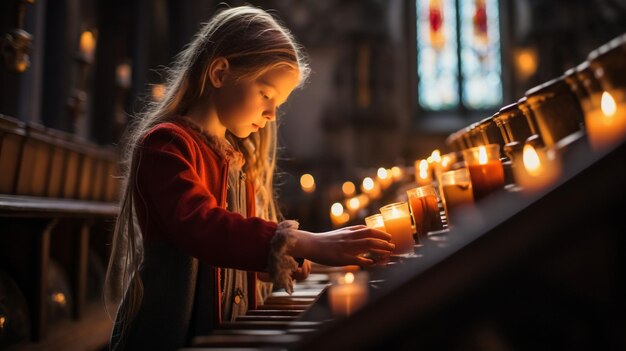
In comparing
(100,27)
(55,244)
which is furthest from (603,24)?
(55,244)

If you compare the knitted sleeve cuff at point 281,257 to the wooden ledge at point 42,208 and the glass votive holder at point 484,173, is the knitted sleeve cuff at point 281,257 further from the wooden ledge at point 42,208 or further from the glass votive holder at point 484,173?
the wooden ledge at point 42,208

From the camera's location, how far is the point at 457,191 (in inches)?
55.4

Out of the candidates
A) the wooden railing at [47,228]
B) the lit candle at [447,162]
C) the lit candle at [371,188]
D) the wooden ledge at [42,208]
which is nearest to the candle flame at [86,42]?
the wooden railing at [47,228]

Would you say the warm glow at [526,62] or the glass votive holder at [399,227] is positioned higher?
the warm glow at [526,62]

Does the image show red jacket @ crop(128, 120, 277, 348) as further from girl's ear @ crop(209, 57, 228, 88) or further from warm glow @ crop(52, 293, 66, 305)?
warm glow @ crop(52, 293, 66, 305)

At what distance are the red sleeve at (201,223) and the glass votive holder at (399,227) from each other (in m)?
0.34

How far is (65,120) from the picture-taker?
5578mm

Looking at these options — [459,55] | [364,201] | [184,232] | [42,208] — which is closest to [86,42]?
[42,208]

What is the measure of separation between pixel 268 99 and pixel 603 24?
11.6m

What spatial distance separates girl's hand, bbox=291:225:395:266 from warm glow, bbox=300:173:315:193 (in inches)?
363

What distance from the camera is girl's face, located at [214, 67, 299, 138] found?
1657 mm

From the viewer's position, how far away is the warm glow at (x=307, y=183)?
1073 centimetres

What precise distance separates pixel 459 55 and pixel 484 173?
11.6 meters

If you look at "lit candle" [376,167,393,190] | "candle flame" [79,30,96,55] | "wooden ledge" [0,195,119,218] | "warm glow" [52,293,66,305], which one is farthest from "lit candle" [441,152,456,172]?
"candle flame" [79,30,96,55]
